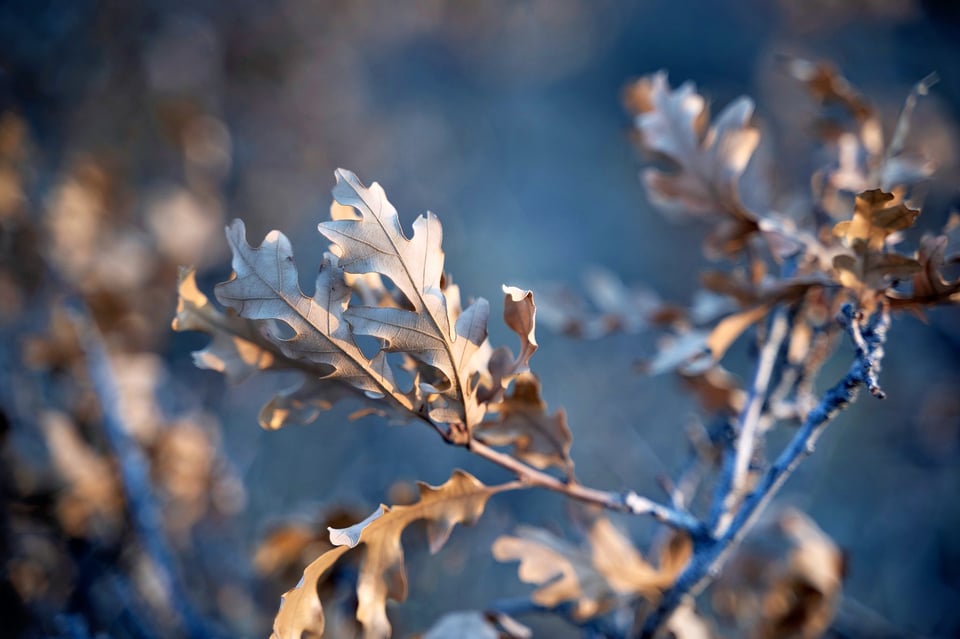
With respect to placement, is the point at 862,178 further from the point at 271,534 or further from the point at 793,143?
the point at 793,143

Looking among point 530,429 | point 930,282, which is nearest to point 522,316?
point 530,429

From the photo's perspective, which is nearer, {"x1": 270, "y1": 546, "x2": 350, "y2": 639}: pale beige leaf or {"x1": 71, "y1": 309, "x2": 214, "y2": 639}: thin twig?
{"x1": 270, "y1": 546, "x2": 350, "y2": 639}: pale beige leaf

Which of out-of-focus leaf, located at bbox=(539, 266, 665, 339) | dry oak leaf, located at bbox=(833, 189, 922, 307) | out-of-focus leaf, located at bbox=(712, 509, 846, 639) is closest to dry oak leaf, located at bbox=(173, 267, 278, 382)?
out-of-focus leaf, located at bbox=(539, 266, 665, 339)

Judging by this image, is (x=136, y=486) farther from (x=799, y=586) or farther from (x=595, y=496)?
(x=799, y=586)

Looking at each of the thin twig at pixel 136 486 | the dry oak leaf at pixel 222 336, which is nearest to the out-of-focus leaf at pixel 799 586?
the dry oak leaf at pixel 222 336

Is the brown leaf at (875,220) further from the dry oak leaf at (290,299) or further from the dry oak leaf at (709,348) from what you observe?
the dry oak leaf at (290,299)

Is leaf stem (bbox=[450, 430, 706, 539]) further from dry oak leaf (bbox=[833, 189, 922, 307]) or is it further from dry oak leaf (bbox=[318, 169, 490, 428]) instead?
dry oak leaf (bbox=[833, 189, 922, 307])
